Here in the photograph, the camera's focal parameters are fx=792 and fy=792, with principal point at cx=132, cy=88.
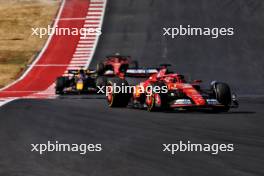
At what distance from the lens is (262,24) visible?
46.1 metres

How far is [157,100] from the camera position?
20.8m

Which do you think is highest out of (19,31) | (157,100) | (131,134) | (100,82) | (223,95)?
(19,31)

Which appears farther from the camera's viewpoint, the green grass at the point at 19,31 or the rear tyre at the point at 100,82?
the green grass at the point at 19,31

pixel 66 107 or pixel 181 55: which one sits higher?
pixel 181 55

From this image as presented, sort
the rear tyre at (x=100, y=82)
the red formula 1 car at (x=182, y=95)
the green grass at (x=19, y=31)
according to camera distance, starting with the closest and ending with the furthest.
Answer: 1. the red formula 1 car at (x=182, y=95)
2. the rear tyre at (x=100, y=82)
3. the green grass at (x=19, y=31)

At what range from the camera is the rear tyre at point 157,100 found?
2072 centimetres

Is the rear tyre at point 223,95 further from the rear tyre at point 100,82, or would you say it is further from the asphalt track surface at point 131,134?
the rear tyre at point 100,82

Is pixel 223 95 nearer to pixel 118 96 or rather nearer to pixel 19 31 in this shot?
pixel 118 96

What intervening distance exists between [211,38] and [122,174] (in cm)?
3401

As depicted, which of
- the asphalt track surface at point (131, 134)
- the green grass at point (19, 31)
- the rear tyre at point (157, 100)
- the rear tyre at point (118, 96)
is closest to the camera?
the asphalt track surface at point (131, 134)

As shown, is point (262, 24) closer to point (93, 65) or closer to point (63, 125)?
point (93, 65)

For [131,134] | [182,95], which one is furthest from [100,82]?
[131,134]

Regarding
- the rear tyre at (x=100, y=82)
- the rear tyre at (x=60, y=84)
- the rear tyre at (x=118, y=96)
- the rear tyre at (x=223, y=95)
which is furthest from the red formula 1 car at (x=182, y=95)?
the rear tyre at (x=60, y=84)

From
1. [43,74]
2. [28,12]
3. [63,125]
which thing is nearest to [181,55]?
[43,74]
